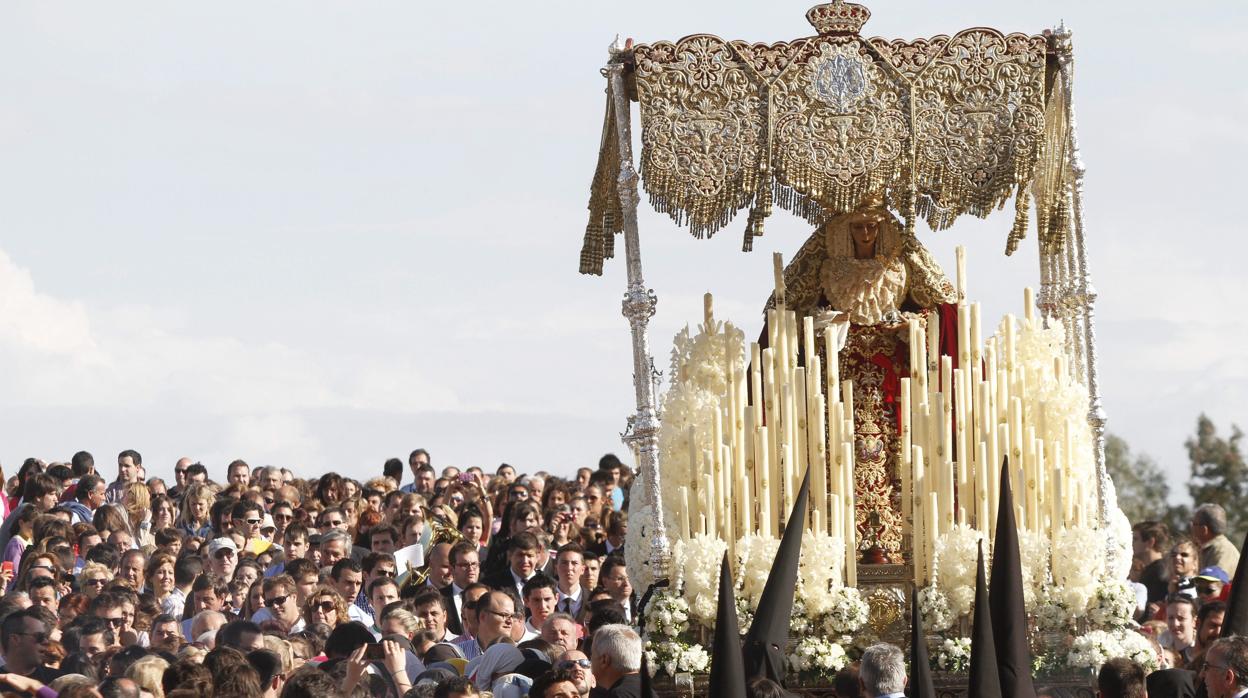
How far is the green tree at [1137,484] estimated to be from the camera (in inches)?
1807

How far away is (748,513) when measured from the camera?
41.9 ft

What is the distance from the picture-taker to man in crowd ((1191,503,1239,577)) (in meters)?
14.6

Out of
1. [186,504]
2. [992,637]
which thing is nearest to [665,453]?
[992,637]

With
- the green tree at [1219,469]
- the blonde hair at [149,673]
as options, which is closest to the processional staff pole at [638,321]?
the blonde hair at [149,673]

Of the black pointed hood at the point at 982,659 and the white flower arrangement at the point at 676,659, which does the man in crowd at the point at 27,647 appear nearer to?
the white flower arrangement at the point at 676,659

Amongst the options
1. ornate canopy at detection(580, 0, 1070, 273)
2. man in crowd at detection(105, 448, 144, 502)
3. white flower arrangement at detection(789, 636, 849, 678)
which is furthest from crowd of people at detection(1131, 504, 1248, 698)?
man in crowd at detection(105, 448, 144, 502)

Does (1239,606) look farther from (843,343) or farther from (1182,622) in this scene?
(843,343)

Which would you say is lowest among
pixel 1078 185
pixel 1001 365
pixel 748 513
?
pixel 748 513

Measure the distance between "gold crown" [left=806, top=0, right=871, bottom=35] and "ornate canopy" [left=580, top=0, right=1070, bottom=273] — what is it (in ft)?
0.44

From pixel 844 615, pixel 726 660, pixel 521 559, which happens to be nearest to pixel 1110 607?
pixel 844 615

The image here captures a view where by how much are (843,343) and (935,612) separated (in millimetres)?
1778

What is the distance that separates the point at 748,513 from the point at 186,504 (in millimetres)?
6122

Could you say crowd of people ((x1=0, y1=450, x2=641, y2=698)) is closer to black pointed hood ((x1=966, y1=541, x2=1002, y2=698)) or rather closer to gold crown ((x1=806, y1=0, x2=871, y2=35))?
black pointed hood ((x1=966, y1=541, x2=1002, y2=698))

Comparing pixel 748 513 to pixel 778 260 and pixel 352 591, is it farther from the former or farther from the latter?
pixel 352 591
